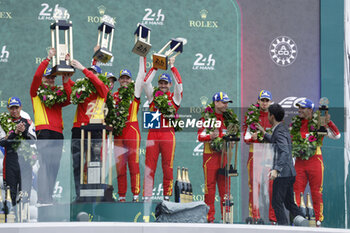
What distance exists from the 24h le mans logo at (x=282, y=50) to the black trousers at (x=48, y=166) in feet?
19.2

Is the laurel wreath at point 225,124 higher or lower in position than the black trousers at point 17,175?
higher

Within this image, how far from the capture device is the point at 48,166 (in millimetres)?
8586

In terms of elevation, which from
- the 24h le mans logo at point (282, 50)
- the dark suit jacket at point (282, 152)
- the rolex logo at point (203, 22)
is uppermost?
the rolex logo at point (203, 22)

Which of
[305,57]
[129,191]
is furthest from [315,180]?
[305,57]

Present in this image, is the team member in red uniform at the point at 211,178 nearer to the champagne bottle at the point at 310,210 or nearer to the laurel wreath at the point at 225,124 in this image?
the laurel wreath at the point at 225,124

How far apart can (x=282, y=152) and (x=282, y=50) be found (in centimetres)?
502

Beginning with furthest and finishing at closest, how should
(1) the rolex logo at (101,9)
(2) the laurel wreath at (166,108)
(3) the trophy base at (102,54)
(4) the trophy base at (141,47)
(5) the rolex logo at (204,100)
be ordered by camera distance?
1. (5) the rolex logo at (204,100)
2. (1) the rolex logo at (101,9)
3. (2) the laurel wreath at (166,108)
4. (4) the trophy base at (141,47)
5. (3) the trophy base at (102,54)

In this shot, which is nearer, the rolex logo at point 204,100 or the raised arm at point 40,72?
the raised arm at point 40,72

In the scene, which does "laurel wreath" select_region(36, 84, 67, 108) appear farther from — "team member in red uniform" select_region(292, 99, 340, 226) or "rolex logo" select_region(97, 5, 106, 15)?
"rolex logo" select_region(97, 5, 106, 15)

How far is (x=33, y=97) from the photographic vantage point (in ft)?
33.2

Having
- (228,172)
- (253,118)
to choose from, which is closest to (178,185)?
(228,172)

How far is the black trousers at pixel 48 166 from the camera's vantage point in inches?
334

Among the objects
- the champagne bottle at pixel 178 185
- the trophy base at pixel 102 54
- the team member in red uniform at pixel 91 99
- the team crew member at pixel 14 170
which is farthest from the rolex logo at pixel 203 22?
the team crew member at pixel 14 170

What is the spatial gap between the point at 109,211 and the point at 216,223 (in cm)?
123
